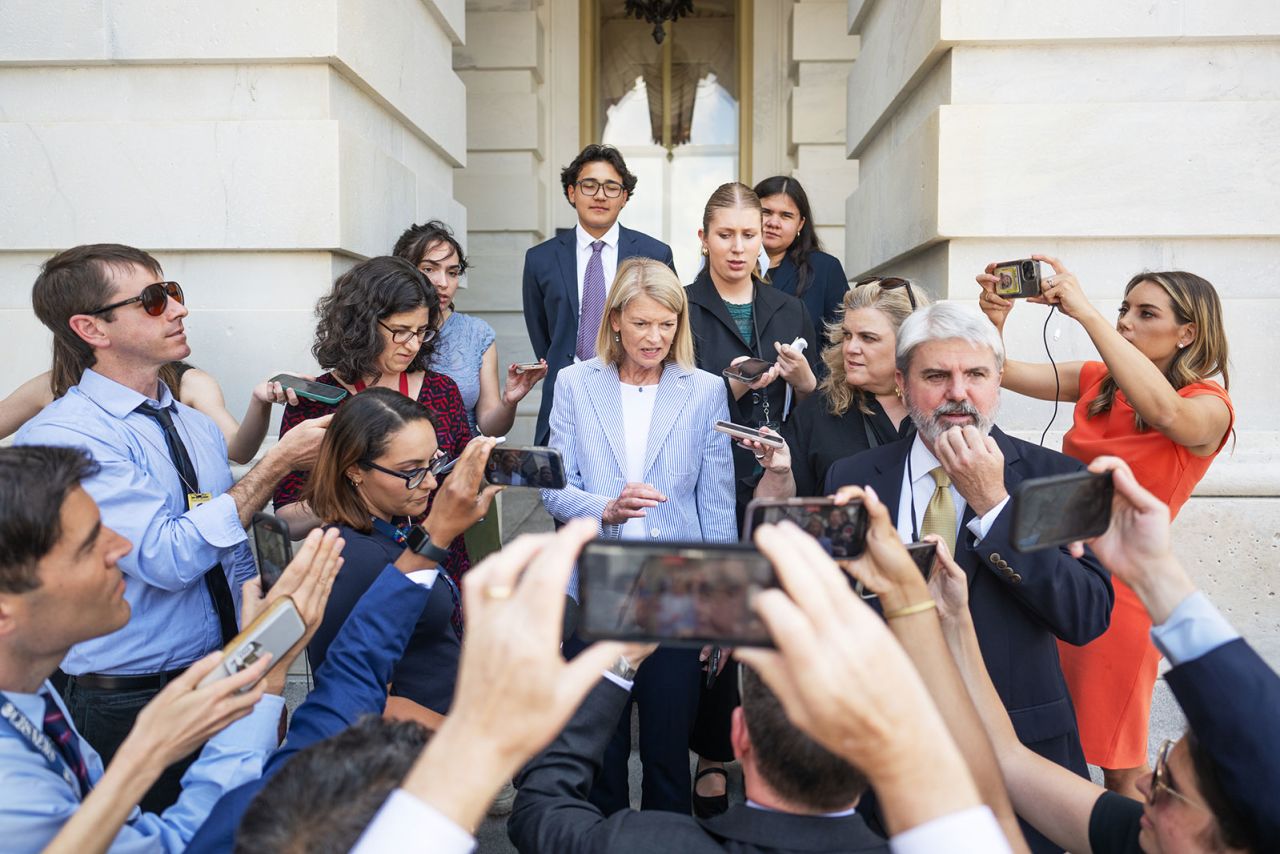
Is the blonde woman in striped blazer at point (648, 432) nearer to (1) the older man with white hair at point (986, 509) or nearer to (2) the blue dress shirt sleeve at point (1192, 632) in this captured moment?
(1) the older man with white hair at point (986, 509)

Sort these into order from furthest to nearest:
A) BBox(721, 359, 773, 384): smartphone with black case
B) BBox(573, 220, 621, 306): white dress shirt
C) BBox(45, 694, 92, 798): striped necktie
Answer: BBox(573, 220, 621, 306): white dress shirt < BBox(721, 359, 773, 384): smartphone with black case < BBox(45, 694, 92, 798): striped necktie

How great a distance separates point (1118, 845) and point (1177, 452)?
1.74 metres

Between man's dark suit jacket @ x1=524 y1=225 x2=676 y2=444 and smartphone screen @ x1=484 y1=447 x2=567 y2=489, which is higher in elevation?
man's dark suit jacket @ x1=524 y1=225 x2=676 y2=444

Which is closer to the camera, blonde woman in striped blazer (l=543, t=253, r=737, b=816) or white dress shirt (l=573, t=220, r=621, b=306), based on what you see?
blonde woman in striped blazer (l=543, t=253, r=737, b=816)

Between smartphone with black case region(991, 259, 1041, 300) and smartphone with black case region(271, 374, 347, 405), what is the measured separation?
2329mm

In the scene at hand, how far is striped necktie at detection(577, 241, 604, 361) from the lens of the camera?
15.4ft

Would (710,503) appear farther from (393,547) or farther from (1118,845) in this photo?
(1118,845)

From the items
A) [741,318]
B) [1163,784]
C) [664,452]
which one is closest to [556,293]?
[741,318]

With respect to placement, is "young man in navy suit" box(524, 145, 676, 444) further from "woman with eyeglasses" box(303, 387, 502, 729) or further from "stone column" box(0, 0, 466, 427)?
"woman with eyeglasses" box(303, 387, 502, 729)

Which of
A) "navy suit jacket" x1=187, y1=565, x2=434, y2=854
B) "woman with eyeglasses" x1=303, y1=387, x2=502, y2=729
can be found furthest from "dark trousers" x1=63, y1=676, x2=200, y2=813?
"navy suit jacket" x1=187, y1=565, x2=434, y2=854

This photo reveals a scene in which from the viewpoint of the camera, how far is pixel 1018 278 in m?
3.22

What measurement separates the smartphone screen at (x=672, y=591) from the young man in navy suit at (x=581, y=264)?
3.61 meters

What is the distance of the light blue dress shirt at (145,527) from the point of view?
2.32 m

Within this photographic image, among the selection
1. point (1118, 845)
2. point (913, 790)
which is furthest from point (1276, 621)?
point (913, 790)
